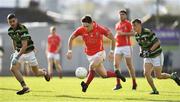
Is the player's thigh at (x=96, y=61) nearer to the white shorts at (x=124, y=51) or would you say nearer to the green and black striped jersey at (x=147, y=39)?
the green and black striped jersey at (x=147, y=39)

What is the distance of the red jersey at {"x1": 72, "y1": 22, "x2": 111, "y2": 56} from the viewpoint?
19.7 meters

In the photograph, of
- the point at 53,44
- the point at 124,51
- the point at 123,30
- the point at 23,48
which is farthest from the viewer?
the point at 53,44

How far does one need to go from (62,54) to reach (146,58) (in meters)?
A: 32.9

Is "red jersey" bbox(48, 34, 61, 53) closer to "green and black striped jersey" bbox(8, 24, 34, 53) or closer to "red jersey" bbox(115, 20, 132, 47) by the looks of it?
"red jersey" bbox(115, 20, 132, 47)

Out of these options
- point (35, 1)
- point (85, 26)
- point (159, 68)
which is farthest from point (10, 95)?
point (35, 1)

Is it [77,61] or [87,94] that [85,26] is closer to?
[87,94]

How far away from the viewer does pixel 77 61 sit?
172 ft

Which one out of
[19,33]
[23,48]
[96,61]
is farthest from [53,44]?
[23,48]

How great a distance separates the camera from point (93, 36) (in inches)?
778

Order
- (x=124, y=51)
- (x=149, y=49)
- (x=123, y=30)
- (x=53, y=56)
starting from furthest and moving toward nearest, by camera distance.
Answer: (x=53, y=56)
(x=124, y=51)
(x=123, y=30)
(x=149, y=49)

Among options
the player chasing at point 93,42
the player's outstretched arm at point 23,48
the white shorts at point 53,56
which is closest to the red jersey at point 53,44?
the white shorts at point 53,56

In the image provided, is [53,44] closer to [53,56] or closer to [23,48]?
[53,56]

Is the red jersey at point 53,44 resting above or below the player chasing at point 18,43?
above

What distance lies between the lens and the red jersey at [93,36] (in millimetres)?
19672
